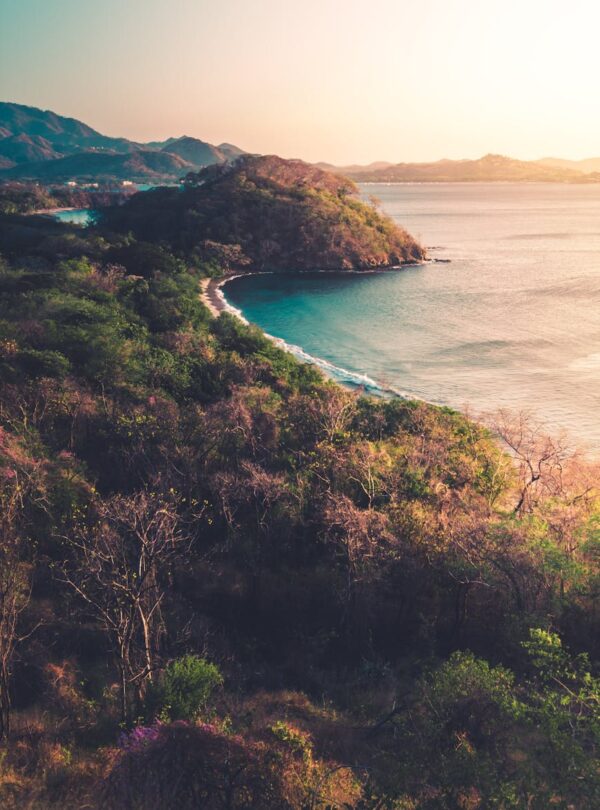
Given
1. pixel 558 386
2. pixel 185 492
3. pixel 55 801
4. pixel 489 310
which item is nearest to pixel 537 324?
pixel 489 310

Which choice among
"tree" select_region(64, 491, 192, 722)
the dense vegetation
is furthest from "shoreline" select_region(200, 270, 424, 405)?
"tree" select_region(64, 491, 192, 722)

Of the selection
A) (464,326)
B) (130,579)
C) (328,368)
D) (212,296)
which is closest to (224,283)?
(212,296)

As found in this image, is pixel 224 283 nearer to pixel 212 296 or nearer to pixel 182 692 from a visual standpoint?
pixel 212 296

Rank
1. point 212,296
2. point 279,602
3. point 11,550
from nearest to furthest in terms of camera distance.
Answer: point 11,550 → point 279,602 → point 212,296

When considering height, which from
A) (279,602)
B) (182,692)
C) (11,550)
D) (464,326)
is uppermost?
(464,326)

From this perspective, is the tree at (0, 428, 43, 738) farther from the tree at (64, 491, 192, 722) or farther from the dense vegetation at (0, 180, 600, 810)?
the tree at (64, 491, 192, 722)
